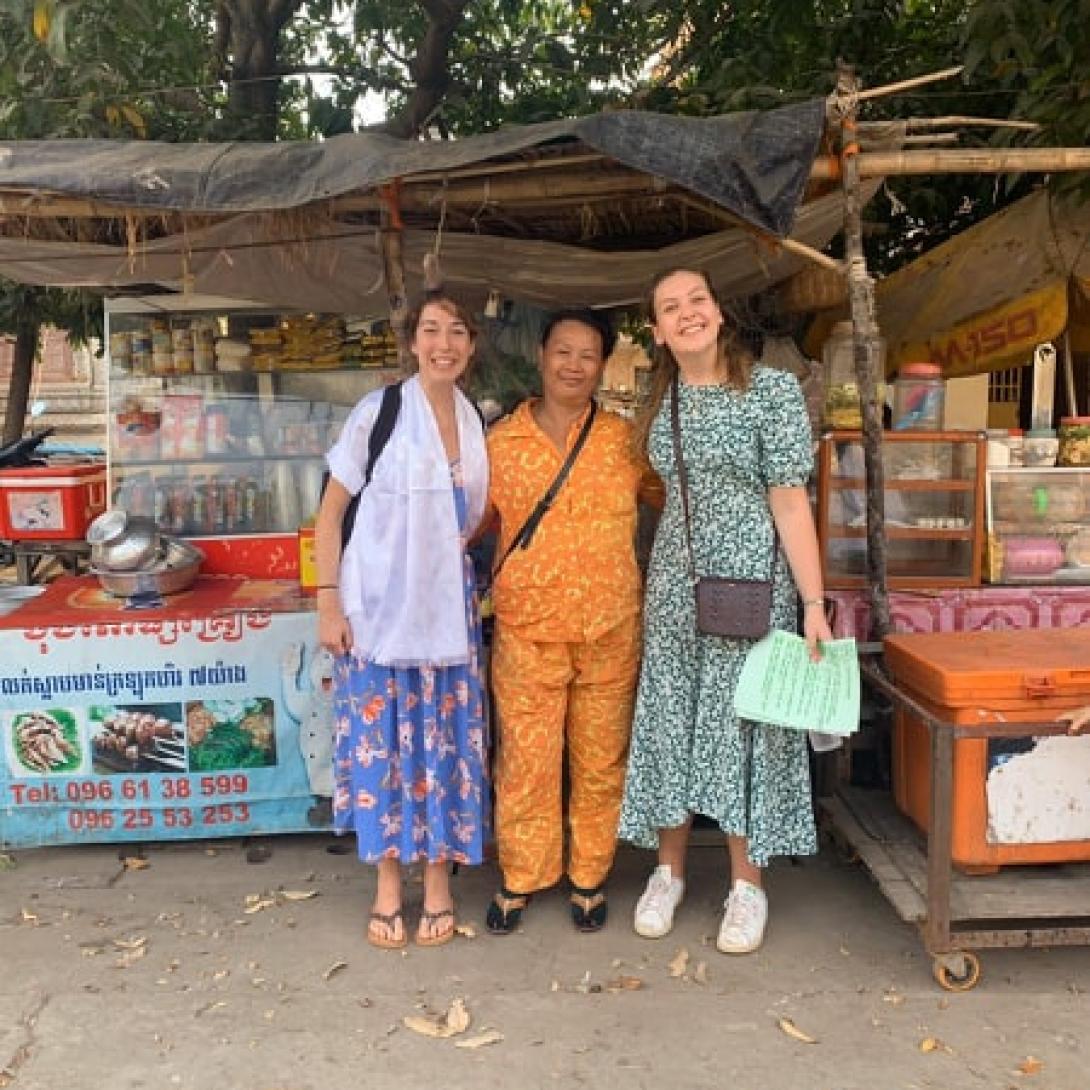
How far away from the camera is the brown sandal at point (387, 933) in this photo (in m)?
3.06

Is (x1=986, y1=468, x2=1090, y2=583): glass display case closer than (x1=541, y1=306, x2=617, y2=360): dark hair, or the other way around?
(x1=541, y1=306, x2=617, y2=360): dark hair

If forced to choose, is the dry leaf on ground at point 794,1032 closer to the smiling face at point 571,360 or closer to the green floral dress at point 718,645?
the green floral dress at point 718,645

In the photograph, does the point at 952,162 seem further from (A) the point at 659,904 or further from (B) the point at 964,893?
(A) the point at 659,904

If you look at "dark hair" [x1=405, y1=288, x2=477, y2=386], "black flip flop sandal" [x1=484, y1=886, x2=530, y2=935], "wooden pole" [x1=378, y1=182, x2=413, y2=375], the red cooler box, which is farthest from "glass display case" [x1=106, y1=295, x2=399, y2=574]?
"black flip flop sandal" [x1=484, y1=886, x2=530, y2=935]

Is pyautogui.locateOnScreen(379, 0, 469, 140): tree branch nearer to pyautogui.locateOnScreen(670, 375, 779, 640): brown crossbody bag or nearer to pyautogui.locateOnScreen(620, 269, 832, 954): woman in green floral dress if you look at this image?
pyautogui.locateOnScreen(620, 269, 832, 954): woman in green floral dress

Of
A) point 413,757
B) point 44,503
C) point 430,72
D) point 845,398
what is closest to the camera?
point 413,757

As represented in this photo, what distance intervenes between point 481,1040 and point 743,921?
0.82 meters

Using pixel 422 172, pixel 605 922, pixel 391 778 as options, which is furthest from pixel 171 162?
pixel 605 922

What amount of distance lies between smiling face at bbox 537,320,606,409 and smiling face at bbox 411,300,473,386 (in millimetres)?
232

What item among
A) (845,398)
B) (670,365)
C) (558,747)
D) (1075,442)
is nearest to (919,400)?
(845,398)

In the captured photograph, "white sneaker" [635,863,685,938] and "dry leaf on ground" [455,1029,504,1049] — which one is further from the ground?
"white sneaker" [635,863,685,938]

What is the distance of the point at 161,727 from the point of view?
144 inches

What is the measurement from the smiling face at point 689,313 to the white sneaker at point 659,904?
1.52 m

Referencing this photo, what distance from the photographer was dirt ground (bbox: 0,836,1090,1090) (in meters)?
2.51
